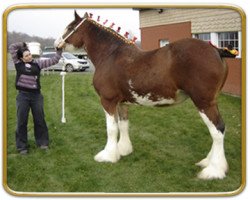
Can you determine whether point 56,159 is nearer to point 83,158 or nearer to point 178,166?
point 83,158

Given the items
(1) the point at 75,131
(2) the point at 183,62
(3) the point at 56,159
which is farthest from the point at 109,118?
(2) the point at 183,62

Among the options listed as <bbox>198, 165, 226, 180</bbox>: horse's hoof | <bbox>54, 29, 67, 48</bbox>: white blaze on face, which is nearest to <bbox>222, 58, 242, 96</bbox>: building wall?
<bbox>198, 165, 226, 180</bbox>: horse's hoof

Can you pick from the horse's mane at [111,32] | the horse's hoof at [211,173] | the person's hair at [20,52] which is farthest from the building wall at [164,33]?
the horse's hoof at [211,173]

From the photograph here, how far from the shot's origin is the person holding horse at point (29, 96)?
3035 mm

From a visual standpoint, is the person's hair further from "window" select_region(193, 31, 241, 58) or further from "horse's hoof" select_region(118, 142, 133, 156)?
"window" select_region(193, 31, 241, 58)

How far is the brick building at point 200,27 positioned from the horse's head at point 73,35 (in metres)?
0.46

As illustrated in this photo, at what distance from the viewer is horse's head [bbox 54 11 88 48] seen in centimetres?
305

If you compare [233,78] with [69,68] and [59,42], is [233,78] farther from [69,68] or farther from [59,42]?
[59,42]

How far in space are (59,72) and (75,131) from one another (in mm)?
494

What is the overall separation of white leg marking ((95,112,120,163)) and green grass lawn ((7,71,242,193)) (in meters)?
0.06

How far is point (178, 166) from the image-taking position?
3.08 meters

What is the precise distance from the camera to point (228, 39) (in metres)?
2.87

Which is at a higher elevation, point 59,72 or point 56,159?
point 59,72

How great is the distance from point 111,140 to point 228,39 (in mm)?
1149
